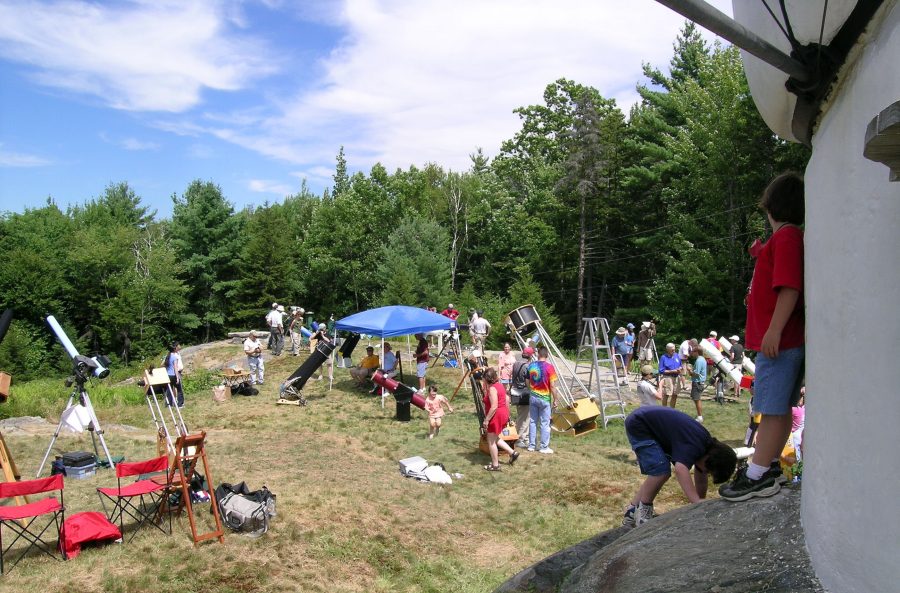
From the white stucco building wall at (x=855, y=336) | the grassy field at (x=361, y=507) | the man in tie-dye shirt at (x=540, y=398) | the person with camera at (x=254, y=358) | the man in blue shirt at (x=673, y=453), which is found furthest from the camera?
the person with camera at (x=254, y=358)

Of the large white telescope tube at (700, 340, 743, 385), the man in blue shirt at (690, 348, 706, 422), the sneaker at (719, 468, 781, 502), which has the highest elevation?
the sneaker at (719, 468, 781, 502)

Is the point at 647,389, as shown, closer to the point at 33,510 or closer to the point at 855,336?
the point at 33,510

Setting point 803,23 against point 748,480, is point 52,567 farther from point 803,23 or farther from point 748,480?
point 803,23

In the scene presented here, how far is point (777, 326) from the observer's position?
116 inches

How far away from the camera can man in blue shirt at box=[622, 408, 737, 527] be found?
4844 millimetres

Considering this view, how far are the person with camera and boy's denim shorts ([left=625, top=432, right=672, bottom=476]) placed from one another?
48.4 feet

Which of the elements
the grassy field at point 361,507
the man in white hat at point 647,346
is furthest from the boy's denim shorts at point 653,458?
the man in white hat at point 647,346

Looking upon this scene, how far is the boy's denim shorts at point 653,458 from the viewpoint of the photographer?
513cm

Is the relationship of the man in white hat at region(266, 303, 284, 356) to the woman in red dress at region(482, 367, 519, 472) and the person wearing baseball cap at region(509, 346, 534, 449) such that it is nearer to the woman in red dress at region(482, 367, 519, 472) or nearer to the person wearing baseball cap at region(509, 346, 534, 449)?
the person wearing baseball cap at region(509, 346, 534, 449)

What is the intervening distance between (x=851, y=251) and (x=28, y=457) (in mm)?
12292

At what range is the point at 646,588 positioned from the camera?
3.11 meters

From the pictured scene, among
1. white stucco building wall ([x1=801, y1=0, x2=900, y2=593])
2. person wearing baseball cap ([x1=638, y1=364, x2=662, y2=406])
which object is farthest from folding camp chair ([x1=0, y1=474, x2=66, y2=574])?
person wearing baseball cap ([x1=638, y1=364, x2=662, y2=406])

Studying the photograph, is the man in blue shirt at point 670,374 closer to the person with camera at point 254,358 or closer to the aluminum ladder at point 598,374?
the aluminum ladder at point 598,374

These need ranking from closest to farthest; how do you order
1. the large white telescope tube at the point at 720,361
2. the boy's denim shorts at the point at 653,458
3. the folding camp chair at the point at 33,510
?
1. the boy's denim shorts at the point at 653,458
2. the folding camp chair at the point at 33,510
3. the large white telescope tube at the point at 720,361
